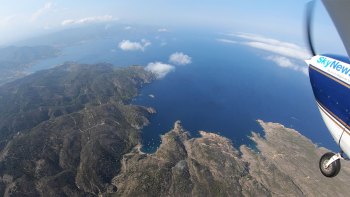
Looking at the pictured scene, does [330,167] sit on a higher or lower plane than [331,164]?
lower

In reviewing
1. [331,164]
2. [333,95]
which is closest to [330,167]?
[331,164]

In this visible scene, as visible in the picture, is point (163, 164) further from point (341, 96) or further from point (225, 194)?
point (341, 96)

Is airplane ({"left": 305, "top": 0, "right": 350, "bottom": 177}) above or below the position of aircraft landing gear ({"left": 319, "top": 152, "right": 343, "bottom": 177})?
above

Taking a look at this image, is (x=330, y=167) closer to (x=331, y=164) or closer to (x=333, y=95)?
(x=331, y=164)

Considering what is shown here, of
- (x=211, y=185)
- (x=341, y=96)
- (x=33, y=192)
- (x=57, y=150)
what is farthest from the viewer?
(x=57, y=150)

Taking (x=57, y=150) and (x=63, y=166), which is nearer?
(x=63, y=166)

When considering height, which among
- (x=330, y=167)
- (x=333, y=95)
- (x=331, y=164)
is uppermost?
(x=333, y=95)

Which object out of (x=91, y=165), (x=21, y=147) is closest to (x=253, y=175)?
(x=91, y=165)

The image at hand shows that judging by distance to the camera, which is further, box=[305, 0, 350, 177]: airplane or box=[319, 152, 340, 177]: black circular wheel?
box=[319, 152, 340, 177]: black circular wheel
